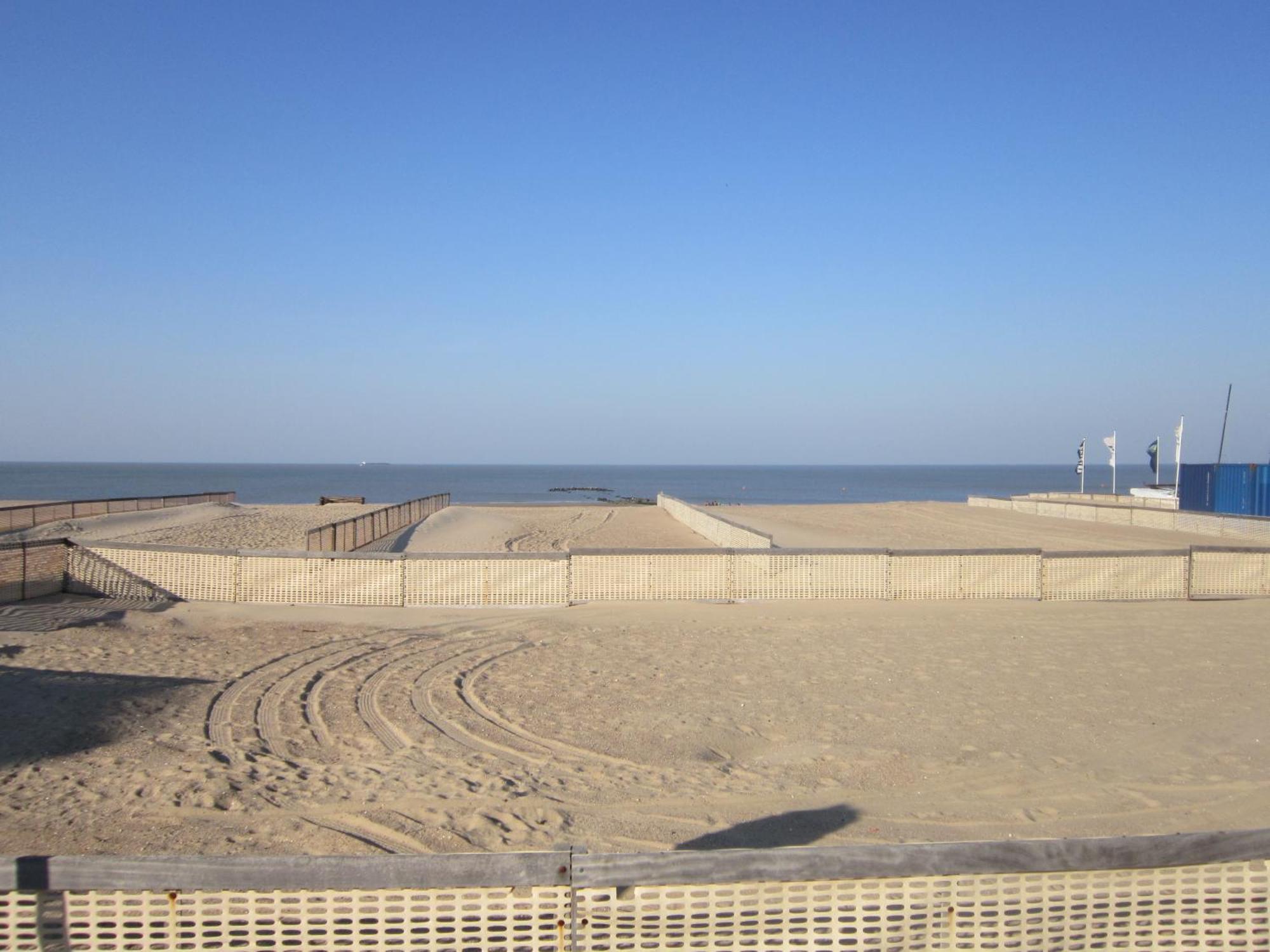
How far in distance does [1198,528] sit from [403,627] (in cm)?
2787

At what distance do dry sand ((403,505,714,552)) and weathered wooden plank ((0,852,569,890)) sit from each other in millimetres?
18521

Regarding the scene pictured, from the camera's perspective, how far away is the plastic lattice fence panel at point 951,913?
11.0ft

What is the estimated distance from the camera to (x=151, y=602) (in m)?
14.8

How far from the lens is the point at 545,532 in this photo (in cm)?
3438

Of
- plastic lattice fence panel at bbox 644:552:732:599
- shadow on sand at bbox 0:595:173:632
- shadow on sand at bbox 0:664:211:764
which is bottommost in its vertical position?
shadow on sand at bbox 0:664:211:764

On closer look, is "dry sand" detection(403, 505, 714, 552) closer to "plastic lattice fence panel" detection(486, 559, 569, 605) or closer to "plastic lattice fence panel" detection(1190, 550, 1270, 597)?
"plastic lattice fence panel" detection(486, 559, 569, 605)

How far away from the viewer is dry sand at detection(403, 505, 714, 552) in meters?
28.2

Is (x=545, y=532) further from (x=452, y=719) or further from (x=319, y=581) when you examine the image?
(x=452, y=719)

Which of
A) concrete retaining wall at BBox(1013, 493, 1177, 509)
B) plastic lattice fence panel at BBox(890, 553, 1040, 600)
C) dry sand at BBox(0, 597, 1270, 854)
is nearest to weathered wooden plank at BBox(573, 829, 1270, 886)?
dry sand at BBox(0, 597, 1270, 854)

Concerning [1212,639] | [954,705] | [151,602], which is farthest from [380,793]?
[1212,639]

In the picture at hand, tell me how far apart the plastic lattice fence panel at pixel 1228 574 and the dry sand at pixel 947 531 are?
5.12 m

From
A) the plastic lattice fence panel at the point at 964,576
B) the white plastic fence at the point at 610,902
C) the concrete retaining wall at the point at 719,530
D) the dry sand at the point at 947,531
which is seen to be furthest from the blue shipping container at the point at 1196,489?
the white plastic fence at the point at 610,902

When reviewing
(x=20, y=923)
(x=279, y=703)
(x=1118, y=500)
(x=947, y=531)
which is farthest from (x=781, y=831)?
(x=1118, y=500)

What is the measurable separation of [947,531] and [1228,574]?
18.5 metres
